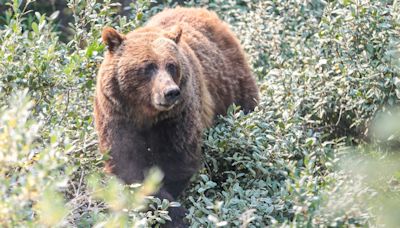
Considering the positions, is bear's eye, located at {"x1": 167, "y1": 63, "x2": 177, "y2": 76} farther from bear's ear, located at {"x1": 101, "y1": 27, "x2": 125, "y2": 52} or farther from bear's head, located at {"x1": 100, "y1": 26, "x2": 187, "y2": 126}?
bear's ear, located at {"x1": 101, "y1": 27, "x2": 125, "y2": 52}

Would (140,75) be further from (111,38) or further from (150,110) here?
(111,38)

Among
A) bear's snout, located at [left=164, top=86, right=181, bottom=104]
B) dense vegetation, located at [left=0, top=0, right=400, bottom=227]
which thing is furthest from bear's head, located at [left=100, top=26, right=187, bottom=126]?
dense vegetation, located at [left=0, top=0, right=400, bottom=227]

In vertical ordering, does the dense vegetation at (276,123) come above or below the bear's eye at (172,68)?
below

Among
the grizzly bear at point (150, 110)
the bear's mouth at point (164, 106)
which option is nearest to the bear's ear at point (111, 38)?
the grizzly bear at point (150, 110)

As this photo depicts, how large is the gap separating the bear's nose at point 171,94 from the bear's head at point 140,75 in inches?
4.3

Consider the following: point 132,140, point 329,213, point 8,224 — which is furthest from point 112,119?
point 8,224

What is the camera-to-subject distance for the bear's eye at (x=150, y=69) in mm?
6484

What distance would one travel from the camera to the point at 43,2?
12.1 metres

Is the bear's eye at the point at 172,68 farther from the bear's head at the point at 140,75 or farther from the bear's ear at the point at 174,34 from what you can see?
the bear's ear at the point at 174,34

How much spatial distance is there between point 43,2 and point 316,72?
547cm

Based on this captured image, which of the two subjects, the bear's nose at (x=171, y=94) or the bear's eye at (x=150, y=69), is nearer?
the bear's nose at (x=171, y=94)

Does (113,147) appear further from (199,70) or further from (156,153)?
(199,70)

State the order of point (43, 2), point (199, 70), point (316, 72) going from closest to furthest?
point (199, 70) → point (316, 72) → point (43, 2)

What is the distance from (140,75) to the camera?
21.2ft
